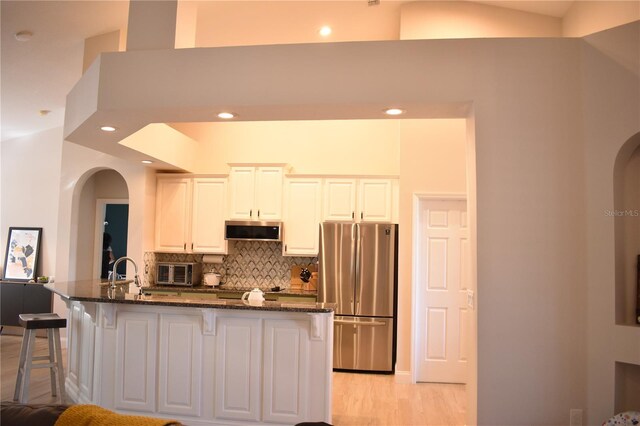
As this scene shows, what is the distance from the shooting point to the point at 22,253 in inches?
310

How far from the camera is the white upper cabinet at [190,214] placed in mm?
6461

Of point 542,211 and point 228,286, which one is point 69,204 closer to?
point 228,286

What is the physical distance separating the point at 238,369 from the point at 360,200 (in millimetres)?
2938

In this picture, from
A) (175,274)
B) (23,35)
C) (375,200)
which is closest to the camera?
(23,35)

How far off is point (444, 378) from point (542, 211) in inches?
110

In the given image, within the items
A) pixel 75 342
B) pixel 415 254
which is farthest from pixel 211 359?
pixel 415 254

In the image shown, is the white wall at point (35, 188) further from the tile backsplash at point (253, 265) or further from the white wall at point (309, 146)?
the white wall at point (309, 146)

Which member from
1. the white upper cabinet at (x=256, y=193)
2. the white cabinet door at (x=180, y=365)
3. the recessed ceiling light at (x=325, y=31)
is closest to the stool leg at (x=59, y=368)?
the white cabinet door at (x=180, y=365)

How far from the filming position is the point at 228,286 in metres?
6.62

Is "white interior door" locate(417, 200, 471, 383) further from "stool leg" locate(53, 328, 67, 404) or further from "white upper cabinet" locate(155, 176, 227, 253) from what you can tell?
"stool leg" locate(53, 328, 67, 404)

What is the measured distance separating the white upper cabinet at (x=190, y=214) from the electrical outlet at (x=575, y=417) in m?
4.45

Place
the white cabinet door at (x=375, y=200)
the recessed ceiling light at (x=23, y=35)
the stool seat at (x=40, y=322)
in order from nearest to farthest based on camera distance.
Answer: the stool seat at (x=40, y=322) → the recessed ceiling light at (x=23, y=35) → the white cabinet door at (x=375, y=200)

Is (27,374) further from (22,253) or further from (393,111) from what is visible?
(22,253)

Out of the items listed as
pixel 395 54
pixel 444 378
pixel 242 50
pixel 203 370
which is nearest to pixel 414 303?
pixel 444 378
